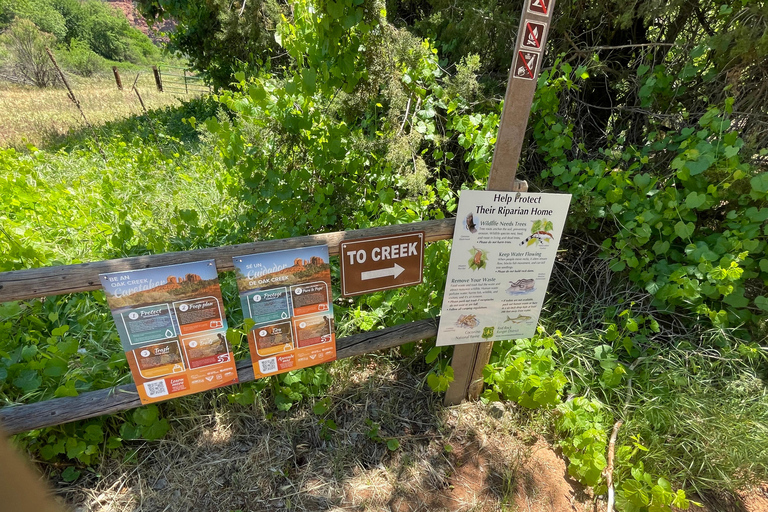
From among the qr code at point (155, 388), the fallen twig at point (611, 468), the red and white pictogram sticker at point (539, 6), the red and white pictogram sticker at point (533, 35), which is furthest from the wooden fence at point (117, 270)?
the fallen twig at point (611, 468)

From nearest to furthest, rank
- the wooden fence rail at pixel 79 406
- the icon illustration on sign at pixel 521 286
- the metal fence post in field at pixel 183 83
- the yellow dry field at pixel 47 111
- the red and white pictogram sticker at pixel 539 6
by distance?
the red and white pictogram sticker at pixel 539 6 < the wooden fence rail at pixel 79 406 < the icon illustration on sign at pixel 521 286 < the yellow dry field at pixel 47 111 < the metal fence post in field at pixel 183 83

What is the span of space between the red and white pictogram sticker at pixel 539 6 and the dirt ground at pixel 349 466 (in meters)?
2.07

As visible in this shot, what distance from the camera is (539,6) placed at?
145cm

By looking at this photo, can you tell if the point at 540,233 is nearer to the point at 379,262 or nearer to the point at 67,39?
the point at 379,262

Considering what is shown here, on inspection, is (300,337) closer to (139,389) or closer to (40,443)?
(139,389)

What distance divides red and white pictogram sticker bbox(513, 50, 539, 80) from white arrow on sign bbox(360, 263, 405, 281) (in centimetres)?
97

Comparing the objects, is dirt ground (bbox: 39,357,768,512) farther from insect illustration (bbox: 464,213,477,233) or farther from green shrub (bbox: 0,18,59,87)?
green shrub (bbox: 0,18,59,87)

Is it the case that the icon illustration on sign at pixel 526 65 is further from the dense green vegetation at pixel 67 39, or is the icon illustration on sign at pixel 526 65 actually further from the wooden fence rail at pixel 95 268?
the dense green vegetation at pixel 67 39

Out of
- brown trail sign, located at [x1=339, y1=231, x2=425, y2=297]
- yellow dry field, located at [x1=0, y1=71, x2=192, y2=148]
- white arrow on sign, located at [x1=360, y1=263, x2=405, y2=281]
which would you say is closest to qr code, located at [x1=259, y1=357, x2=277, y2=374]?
brown trail sign, located at [x1=339, y1=231, x2=425, y2=297]

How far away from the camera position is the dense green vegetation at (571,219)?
6.67 feet

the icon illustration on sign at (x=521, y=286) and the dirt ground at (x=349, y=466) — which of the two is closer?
the dirt ground at (x=349, y=466)

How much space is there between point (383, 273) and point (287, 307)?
469 millimetres

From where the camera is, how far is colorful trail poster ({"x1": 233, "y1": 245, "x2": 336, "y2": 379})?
1.62m

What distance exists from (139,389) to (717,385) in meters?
3.08
